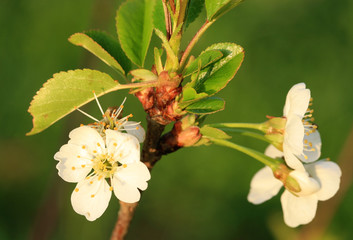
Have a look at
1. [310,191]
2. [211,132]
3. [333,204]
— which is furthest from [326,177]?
[333,204]

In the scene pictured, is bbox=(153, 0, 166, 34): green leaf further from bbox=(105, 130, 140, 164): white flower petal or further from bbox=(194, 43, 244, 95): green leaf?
bbox=(105, 130, 140, 164): white flower petal

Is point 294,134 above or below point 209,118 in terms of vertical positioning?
below

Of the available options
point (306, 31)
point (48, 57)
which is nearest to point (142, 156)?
point (48, 57)

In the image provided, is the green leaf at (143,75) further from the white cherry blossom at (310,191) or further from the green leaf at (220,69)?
the white cherry blossom at (310,191)

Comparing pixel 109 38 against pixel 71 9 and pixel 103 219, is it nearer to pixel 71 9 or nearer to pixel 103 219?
pixel 103 219

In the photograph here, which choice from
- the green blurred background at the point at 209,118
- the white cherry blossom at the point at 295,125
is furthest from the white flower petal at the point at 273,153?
the green blurred background at the point at 209,118

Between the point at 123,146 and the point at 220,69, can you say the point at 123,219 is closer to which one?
the point at 123,146
